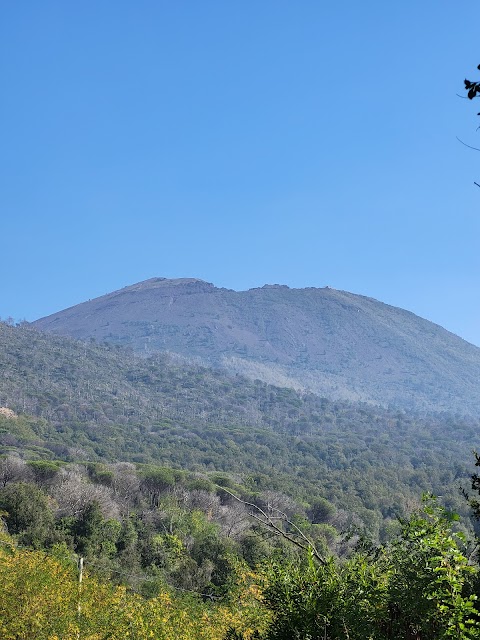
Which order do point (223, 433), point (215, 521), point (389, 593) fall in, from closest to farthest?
point (389, 593), point (215, 521), point (223, 433)

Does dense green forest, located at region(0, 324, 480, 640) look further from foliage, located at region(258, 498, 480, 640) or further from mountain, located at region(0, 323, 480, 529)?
mountain, located at region(0, 323, 480, 529)

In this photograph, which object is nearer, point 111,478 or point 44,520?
point 44,520

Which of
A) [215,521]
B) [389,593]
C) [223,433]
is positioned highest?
[389,593]

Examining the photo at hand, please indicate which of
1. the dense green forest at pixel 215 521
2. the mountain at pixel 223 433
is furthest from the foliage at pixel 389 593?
the mountain at pixel 223 433

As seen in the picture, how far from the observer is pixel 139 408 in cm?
14738

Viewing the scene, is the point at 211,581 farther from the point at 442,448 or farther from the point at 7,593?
the point at 442,448

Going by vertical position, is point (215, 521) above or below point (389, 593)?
below

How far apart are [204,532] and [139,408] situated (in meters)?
111

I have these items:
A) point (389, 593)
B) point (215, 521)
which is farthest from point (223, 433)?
point (389, 593)

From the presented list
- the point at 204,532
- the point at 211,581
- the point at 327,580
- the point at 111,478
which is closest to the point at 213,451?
the point at 111,478

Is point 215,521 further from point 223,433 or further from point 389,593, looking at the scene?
point 223,433

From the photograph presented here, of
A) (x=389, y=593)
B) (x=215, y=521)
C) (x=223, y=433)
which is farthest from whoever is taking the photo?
(x=223, y=433)

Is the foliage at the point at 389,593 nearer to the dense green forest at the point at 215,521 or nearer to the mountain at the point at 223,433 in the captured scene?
the dense green forest at the point at 215,521

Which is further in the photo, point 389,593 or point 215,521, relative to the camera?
point 215,521
